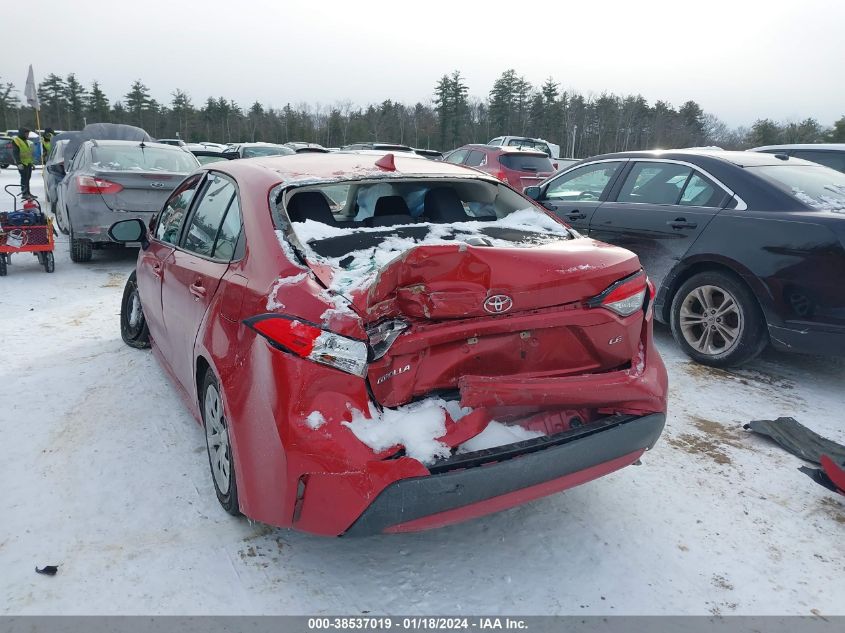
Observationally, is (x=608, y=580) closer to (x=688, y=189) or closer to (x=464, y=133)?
(x=688, y=189)

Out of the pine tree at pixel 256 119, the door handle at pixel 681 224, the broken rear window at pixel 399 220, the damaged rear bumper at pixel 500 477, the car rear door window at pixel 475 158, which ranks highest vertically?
the pine tree at pixel 256 119

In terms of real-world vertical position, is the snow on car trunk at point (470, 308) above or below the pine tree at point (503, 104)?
below

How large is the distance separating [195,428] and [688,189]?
422cm

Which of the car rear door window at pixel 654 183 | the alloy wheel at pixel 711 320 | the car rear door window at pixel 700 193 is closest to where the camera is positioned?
the alloy wheel at pixel 711 320

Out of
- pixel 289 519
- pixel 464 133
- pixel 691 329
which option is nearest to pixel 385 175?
pixel 289 519

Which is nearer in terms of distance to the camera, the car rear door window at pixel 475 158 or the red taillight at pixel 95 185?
the red taillight at pixel 95 185

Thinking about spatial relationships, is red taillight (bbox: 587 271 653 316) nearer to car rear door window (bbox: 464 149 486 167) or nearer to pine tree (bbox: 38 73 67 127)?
car rear door window (bbox: 464 149 486 167)

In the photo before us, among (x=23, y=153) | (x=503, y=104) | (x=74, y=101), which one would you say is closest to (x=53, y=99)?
Answer: (x=74, y=101)

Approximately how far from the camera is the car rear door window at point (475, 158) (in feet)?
43.6

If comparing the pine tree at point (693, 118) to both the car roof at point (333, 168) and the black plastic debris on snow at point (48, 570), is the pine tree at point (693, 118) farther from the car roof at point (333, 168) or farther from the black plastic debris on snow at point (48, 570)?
the black plastic debris on snow at point (48, 570)

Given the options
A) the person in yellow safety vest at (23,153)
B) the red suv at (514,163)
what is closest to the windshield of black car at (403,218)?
the red suv at (514,163)

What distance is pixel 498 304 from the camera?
7.27 feet

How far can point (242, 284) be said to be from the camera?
2438 millimetres

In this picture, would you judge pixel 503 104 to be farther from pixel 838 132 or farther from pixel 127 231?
pixel 127 231
